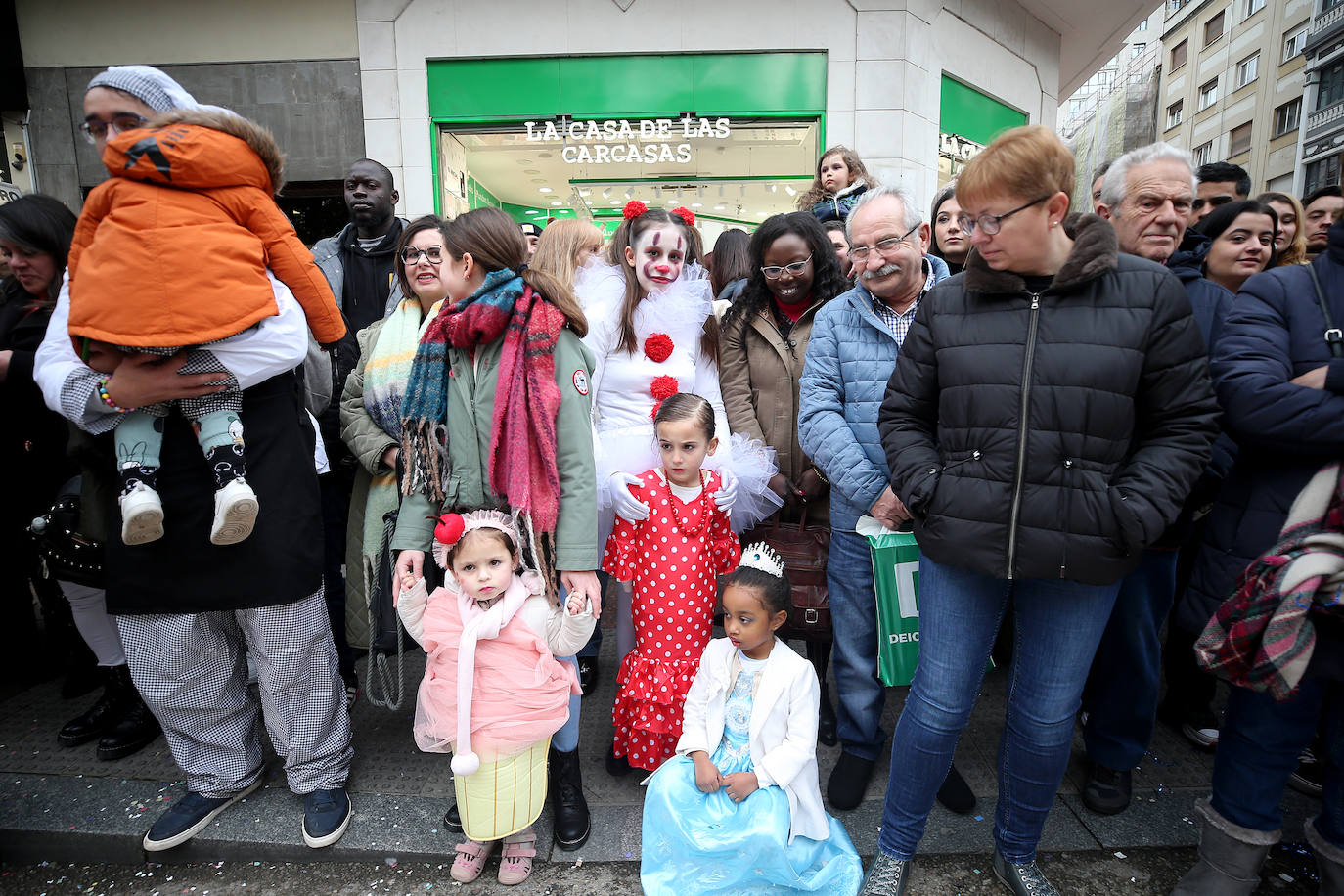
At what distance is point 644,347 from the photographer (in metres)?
2.93

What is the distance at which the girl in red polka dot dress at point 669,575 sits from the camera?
2533mm

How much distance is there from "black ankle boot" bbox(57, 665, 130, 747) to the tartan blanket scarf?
2007 mm

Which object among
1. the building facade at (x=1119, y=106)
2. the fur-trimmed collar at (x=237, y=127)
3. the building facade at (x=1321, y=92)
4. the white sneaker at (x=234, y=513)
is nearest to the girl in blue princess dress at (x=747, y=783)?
the white sneaker at (x=234, y=513)

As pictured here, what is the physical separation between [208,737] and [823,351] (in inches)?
106

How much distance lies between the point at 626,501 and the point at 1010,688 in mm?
1431

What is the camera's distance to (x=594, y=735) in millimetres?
3027

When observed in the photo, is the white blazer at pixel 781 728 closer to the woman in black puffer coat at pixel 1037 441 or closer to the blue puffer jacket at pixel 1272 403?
the woman in black puffer coat at pixel 1037 441

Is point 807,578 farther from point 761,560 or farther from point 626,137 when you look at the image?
point 626,137

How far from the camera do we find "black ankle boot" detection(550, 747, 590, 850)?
7.79ft

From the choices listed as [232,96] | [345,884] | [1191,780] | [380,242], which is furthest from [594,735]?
[232,96]

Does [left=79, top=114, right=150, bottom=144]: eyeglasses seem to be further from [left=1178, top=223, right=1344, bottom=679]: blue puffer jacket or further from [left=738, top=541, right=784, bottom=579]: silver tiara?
[left=1178, top=223, right=1344, bottom=679]: blue puffer jacket

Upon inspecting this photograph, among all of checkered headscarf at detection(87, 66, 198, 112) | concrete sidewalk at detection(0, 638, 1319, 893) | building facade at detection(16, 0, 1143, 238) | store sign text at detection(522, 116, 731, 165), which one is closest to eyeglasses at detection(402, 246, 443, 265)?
checkered headscarf at detection(87, 66, 198, 112)

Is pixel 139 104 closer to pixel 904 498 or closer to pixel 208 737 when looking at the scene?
pixel 208 737

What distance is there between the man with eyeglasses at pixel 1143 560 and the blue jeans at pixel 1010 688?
56 centimetres
